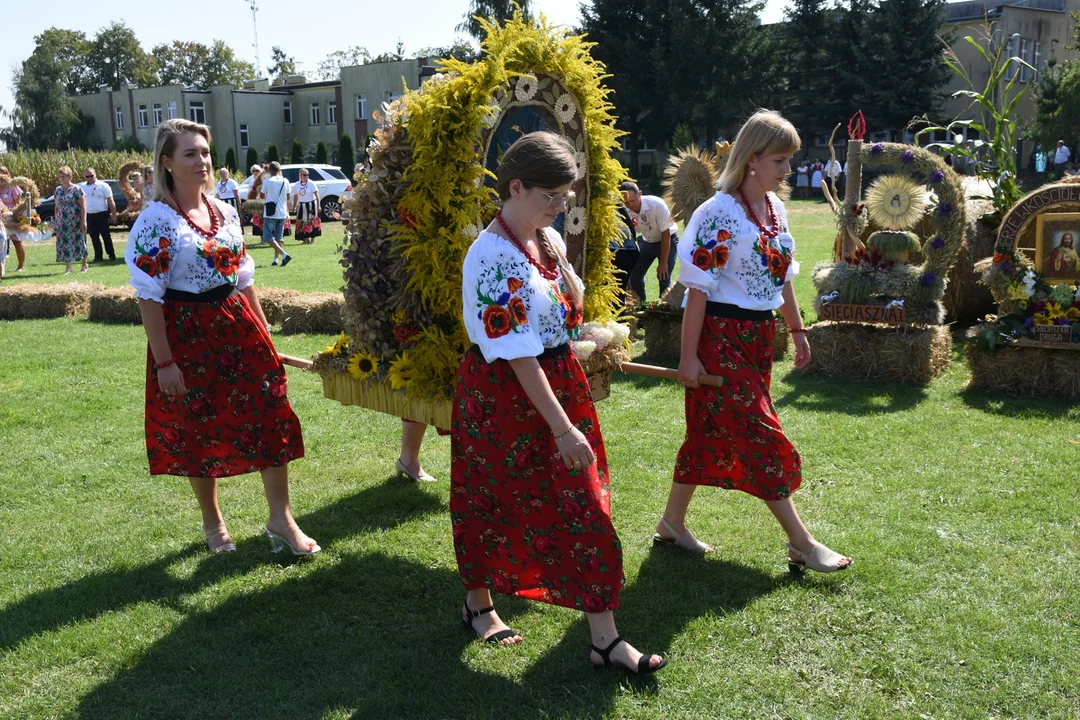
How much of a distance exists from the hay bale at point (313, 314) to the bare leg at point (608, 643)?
7982mm

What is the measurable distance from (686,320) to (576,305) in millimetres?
835

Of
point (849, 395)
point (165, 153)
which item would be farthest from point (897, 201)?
point (165, 153)

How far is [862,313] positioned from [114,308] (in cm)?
946

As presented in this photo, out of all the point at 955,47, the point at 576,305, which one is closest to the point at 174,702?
the point at 576,305

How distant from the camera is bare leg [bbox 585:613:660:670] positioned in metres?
3.50

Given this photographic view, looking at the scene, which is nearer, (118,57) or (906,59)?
(906,59)

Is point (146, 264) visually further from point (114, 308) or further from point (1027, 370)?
point (114, 308)

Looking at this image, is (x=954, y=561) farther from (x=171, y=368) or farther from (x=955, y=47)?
(x=955, y=47)

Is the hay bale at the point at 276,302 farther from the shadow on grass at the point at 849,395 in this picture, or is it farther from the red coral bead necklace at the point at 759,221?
the red coral bead necklace at the point at 759,221

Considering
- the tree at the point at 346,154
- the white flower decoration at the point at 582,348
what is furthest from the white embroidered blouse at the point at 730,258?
the tree at the point at 346,154

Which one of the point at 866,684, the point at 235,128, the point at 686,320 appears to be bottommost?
the point at 866,684

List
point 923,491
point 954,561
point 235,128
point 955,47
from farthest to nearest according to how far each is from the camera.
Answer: point 235,128
point 955,47
point 923,491
point 954,561

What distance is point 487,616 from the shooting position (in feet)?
12.9

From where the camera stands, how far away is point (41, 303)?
43.2 ft
